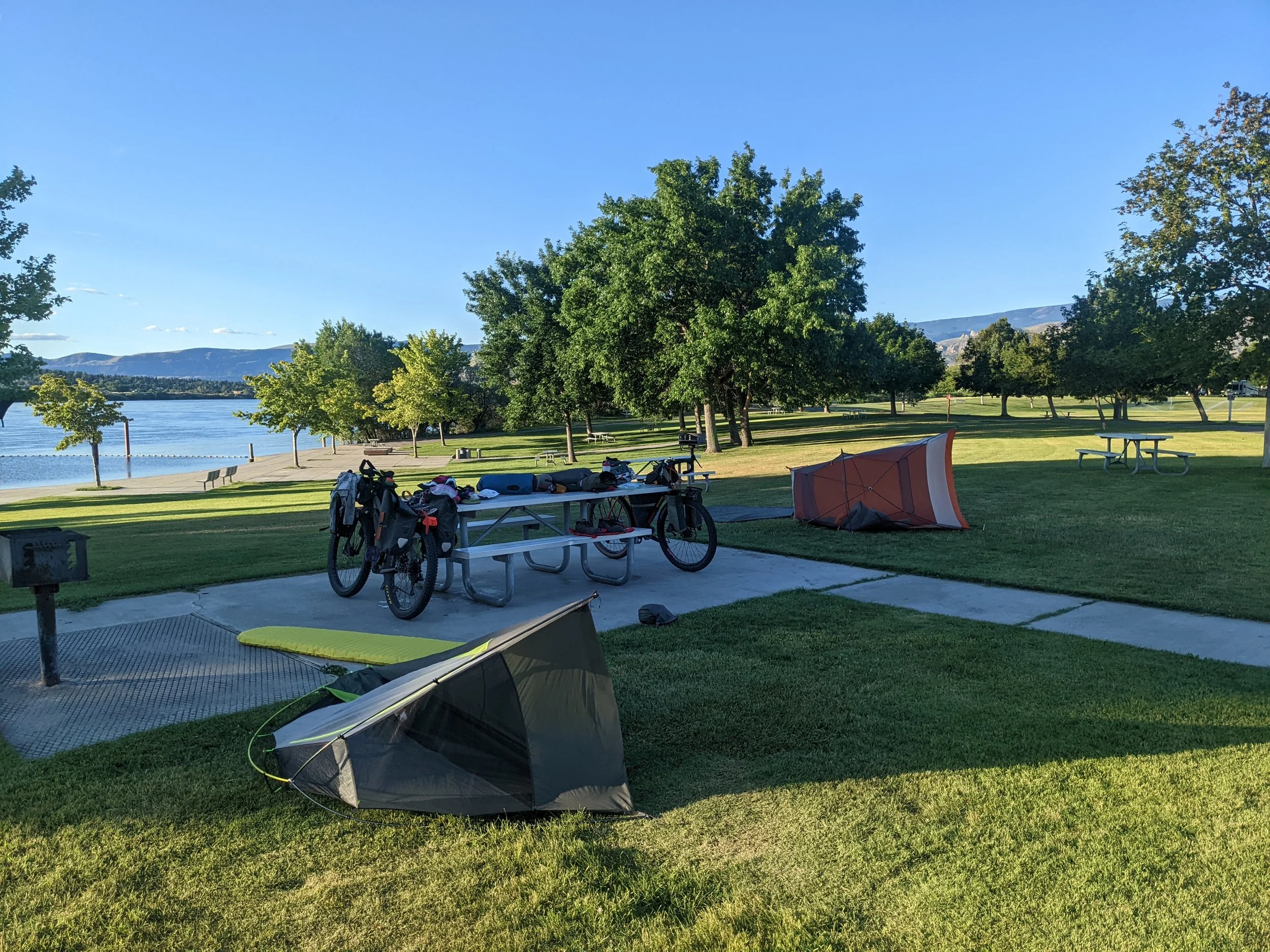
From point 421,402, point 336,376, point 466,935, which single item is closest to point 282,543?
point 466,935

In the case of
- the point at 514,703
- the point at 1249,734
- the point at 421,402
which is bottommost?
the point at 1249,734

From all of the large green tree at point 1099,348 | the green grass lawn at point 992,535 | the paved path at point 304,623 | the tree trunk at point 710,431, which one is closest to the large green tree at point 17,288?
the green grass lawn at point 992,535

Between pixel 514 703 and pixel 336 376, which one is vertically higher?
pixel 336 376

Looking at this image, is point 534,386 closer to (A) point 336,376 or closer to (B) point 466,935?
(A) point 336,376

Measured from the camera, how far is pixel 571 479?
894 centimetres

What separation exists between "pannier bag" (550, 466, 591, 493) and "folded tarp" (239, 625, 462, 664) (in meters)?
2.76

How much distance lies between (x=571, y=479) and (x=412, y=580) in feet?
7.38

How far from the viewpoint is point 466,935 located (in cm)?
283

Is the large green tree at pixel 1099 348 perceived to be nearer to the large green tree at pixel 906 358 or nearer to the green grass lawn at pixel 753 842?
the large green tree at pixel 906 358

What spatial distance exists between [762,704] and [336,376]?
6546cm

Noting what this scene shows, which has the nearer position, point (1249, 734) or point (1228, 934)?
point (1228, 934)

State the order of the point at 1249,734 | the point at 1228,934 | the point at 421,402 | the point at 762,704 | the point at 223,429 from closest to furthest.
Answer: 1. the point at 1228,934
2. the point at 1249,734
3. the point at 762,704
4. the point at 421,402
5. the point at 223,429

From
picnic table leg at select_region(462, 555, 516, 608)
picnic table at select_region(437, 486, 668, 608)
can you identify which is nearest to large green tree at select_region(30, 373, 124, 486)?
picnic table at select_region(437, 486, 668, 608)

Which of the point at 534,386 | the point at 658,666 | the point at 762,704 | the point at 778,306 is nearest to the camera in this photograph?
the point at 762,704
